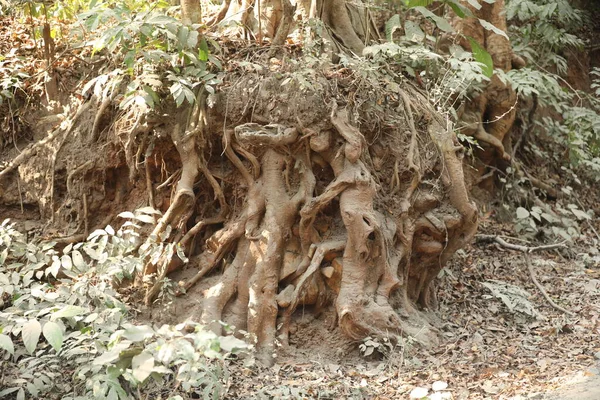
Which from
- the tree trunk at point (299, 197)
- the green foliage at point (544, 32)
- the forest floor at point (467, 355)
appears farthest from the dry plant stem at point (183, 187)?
the green foliage at point (544, 32)

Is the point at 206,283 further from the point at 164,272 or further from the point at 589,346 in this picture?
the point at 589,346

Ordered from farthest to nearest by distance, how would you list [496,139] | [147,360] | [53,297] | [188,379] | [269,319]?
[496,139] → [269,319] → [53,297] → [188,379] → [147,360]

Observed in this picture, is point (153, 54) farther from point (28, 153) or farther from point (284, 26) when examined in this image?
point (28, 153)

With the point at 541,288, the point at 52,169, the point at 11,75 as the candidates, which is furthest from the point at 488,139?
the point at 11,75

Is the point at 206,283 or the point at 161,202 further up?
the point at 161,202

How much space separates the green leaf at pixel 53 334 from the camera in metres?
3.94

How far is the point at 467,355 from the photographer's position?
223 inches

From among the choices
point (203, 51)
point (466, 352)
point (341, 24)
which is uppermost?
point (203, 51)

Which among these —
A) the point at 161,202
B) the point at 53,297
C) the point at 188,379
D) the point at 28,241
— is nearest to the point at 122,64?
the point at 161,202

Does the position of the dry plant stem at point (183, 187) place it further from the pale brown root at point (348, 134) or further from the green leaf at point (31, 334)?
the green leaf at point (31, 334)

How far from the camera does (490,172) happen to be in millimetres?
8656

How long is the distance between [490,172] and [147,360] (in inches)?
240

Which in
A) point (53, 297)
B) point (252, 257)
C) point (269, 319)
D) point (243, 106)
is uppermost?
point (243, 106)

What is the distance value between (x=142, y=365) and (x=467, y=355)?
3051 millimetres
